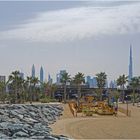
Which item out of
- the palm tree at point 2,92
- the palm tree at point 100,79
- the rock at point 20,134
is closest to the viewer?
the rock at point 20,134

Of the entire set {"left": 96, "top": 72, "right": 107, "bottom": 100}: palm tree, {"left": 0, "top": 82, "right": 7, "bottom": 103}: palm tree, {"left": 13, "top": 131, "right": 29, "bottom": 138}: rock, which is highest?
{"left": 96, "top": 72, "right": 107, "bottom": 100}: palm tree

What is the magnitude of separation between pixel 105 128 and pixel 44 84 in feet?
221

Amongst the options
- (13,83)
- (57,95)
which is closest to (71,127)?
(13,83)

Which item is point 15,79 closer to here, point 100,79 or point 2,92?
point 2,92

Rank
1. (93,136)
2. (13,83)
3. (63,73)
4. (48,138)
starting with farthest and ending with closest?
1. (63,73)
2. (13,83)
3. (93,136)
4. (48,138)

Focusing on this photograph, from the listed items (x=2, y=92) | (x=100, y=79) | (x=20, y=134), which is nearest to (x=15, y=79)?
(x=2, y=92)

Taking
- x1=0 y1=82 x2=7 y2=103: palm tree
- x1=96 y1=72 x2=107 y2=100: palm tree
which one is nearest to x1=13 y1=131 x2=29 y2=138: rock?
x1=0 y1=82 x2=7 y2=103: palm tree

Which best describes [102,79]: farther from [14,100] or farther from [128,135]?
[128,135]

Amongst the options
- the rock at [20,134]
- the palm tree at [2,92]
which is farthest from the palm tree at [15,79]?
the rock at [20,134]

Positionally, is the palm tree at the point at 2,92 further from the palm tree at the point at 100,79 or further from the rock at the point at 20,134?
the rock at the point at 20,134

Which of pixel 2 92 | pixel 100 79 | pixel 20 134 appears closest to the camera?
pixel 20 134

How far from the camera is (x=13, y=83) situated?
86.1 metres

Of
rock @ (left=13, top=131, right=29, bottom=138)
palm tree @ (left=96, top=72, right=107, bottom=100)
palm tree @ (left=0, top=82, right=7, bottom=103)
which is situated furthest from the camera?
palm tree @ (left=96, top=72, right=107, bottom=100)

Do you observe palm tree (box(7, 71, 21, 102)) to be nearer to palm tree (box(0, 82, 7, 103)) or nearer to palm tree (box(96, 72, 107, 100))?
palm tree (box(0, 82, 7, 103))
